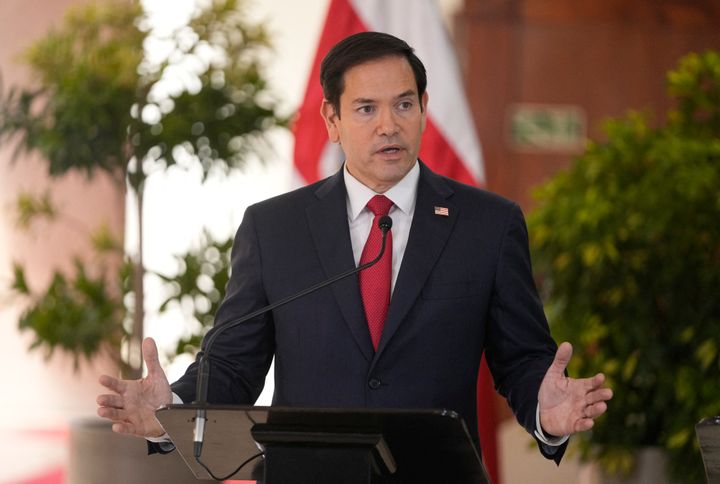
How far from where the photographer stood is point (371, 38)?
2205mm

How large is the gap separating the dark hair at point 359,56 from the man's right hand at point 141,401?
28.7 inches

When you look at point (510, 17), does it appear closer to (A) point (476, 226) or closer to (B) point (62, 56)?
(B) point (62, 56)

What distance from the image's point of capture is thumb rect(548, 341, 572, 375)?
5.65 feet

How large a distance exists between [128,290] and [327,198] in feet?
7.38

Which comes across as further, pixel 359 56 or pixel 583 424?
pixel 359 56

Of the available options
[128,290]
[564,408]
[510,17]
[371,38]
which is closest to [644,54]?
[510,17]

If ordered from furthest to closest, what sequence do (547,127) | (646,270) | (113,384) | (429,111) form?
(547,127)
(429,111)
(646,270)
(113,384)

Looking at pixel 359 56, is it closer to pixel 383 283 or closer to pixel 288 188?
pixel 383 283

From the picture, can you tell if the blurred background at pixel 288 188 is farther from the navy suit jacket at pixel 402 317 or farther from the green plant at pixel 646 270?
the navy suit jacket at pixel 402 317

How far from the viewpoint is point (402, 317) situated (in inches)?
80.3

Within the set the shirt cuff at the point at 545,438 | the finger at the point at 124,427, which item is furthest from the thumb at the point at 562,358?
the finger at the point at 124,427

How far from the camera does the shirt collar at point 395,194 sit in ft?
7.22

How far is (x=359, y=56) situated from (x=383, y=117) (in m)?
0.14

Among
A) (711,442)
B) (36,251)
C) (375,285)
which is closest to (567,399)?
(711,442)
